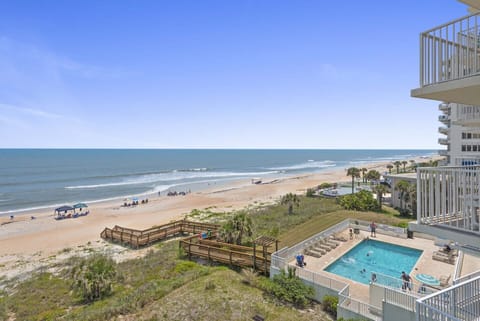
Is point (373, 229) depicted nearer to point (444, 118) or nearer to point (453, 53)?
point (453, 53)

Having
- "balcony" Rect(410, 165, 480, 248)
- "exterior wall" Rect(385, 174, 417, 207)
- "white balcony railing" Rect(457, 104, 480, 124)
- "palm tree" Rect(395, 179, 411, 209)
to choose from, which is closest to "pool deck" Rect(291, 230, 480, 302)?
"balcony" Rect(410, 165, 480, 248)

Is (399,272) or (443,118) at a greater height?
(443,118)

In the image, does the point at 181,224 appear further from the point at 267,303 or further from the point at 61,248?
the point at 267,303

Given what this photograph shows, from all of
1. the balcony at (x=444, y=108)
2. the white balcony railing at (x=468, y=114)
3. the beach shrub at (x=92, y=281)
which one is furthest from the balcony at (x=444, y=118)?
the beach shrub at (x=92, y=281)

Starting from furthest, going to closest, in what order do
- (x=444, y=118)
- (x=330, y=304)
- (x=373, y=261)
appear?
(x=444, y=118) < (x=373, y=261) < (x=330, y=304)

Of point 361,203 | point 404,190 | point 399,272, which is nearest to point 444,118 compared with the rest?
point 404,190

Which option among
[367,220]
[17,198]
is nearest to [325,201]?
[367,220]

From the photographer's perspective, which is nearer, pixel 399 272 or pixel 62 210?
pixel 399 272
